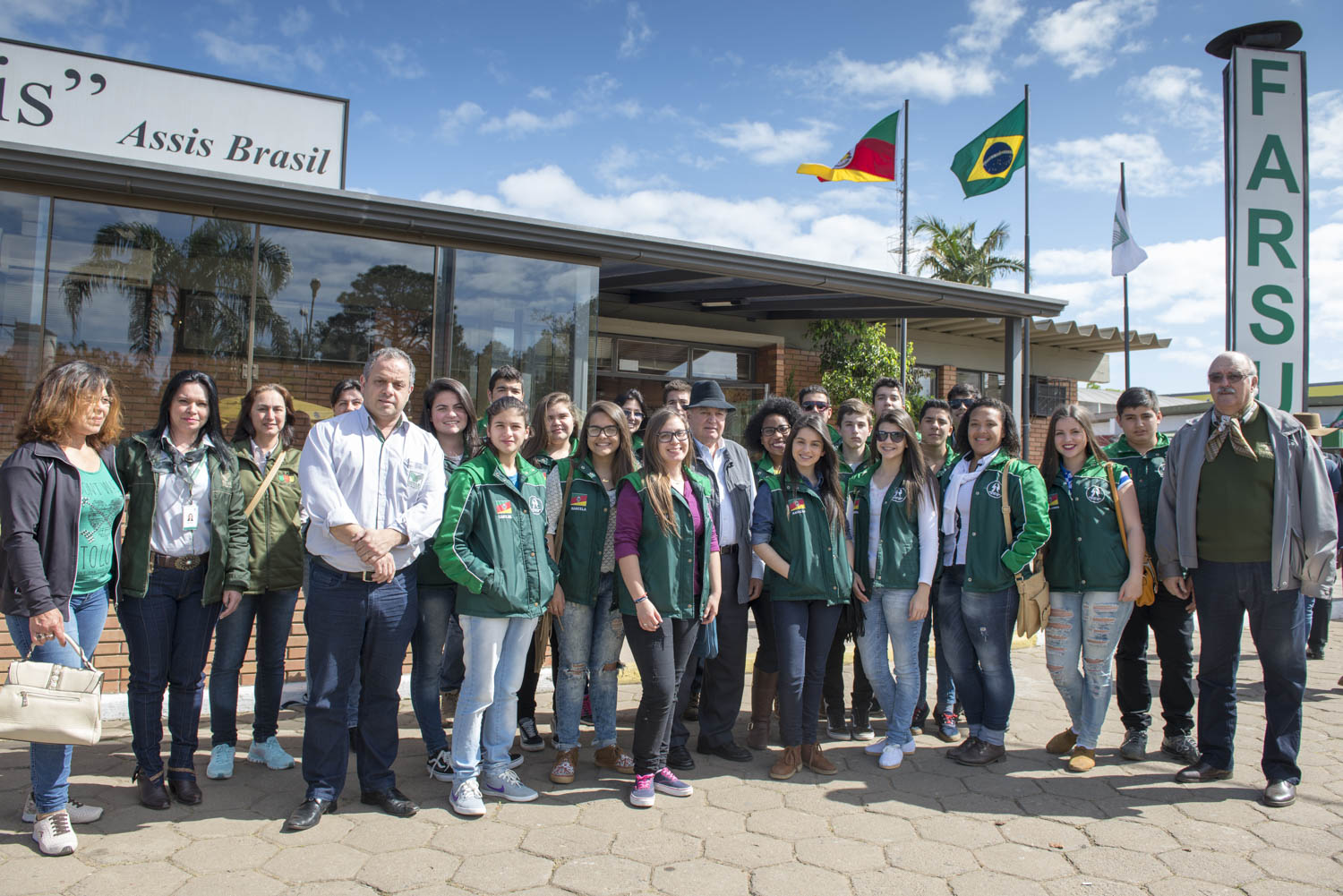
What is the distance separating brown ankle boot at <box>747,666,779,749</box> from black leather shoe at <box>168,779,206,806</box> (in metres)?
2.66

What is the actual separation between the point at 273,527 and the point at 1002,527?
139 inches

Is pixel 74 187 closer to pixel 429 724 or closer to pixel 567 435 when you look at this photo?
pixel 567 435

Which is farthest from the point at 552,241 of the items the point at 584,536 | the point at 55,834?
the point at 55,834

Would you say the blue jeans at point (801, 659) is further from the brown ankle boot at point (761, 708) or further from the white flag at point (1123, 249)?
the white flag at point (1123, 249)

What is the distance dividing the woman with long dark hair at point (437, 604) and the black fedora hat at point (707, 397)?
1.23 m

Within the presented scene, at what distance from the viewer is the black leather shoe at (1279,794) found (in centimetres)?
384

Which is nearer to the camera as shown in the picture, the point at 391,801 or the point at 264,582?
the point at 391,801

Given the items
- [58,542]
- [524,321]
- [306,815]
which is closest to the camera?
[58,542]

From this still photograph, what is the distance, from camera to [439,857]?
128 inches

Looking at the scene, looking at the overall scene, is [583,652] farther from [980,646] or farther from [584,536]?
[980,646]

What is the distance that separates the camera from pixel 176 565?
3.60 meters

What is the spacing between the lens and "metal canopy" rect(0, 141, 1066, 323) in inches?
241

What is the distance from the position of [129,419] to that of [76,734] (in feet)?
15.0

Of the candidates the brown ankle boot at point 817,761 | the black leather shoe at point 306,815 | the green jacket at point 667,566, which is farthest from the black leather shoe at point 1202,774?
the black leather shoe at point 306,815
